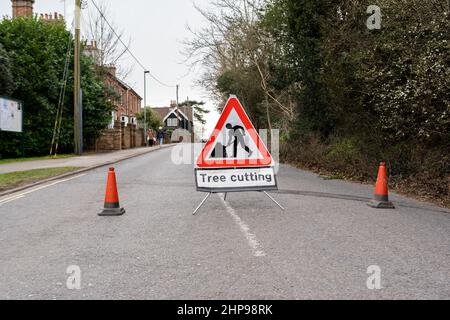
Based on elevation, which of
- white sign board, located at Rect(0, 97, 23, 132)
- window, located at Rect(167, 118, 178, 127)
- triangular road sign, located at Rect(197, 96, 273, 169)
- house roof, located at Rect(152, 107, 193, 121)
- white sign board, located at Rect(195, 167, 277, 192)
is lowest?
white sign board, located at Rect(195, 167, 277, 192)

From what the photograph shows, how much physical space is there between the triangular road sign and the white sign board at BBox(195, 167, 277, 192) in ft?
0.34

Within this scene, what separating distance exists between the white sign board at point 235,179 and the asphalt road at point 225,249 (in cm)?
44

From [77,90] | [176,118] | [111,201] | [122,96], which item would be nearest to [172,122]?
[176,118]

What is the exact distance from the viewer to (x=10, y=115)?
1927cm

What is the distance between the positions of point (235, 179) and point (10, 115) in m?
15.9

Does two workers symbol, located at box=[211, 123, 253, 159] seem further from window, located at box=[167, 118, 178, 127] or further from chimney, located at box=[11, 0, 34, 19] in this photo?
window, located at box=[167, 118, 178, 127]

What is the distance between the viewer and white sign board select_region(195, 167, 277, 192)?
721cm

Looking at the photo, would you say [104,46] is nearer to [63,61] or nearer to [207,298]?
[63,61]

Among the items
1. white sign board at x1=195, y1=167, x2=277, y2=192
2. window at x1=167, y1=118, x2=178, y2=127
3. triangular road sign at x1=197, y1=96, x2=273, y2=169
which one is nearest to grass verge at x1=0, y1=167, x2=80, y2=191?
white sign board at x1=195, y1=167, x2=277, y2=192

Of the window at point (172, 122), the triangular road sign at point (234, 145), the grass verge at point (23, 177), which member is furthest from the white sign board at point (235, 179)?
the window at point (172, 122)

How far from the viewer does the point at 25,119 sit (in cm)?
2180

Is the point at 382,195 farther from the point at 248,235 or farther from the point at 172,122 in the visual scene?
the point at 172,122

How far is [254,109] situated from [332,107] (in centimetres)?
1813
